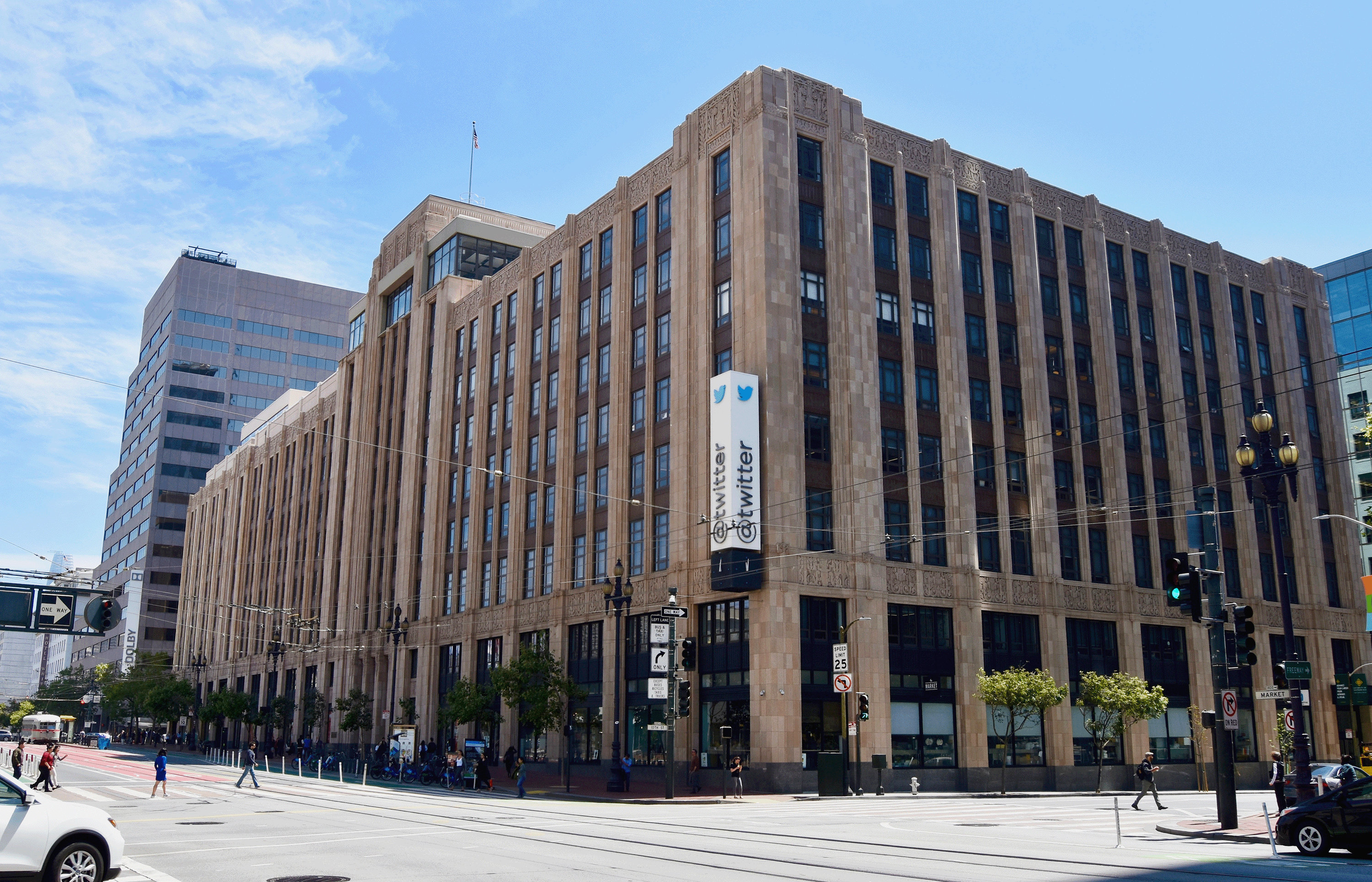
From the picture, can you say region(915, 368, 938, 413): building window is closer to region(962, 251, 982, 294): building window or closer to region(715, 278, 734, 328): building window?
region(962, 251, 982, 294): building window

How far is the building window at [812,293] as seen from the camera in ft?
162

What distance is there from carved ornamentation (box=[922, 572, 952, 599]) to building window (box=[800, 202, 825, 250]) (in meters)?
16.2

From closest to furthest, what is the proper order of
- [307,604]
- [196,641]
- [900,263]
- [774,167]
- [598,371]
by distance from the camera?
[774,167] → [900,263] → [598,371] → [307,604] → [196,641]

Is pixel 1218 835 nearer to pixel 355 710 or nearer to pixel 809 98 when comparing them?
pixel 809 98

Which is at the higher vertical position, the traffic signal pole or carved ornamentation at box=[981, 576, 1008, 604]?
carved ornamentation at box=[981, 576, 1008, 604]

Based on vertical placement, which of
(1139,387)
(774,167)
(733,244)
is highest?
(774,167)

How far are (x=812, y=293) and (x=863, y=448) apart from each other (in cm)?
753

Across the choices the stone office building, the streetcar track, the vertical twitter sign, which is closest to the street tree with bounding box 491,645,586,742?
the stone office building

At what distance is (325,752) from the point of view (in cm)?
7969

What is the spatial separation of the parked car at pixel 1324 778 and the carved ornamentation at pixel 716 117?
117 ft

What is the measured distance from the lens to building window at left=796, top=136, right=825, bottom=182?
5097cm

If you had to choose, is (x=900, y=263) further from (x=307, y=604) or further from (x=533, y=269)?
(x=307, y=604)

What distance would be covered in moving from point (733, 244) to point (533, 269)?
20881 mm

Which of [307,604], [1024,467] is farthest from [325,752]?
[1024,467]
